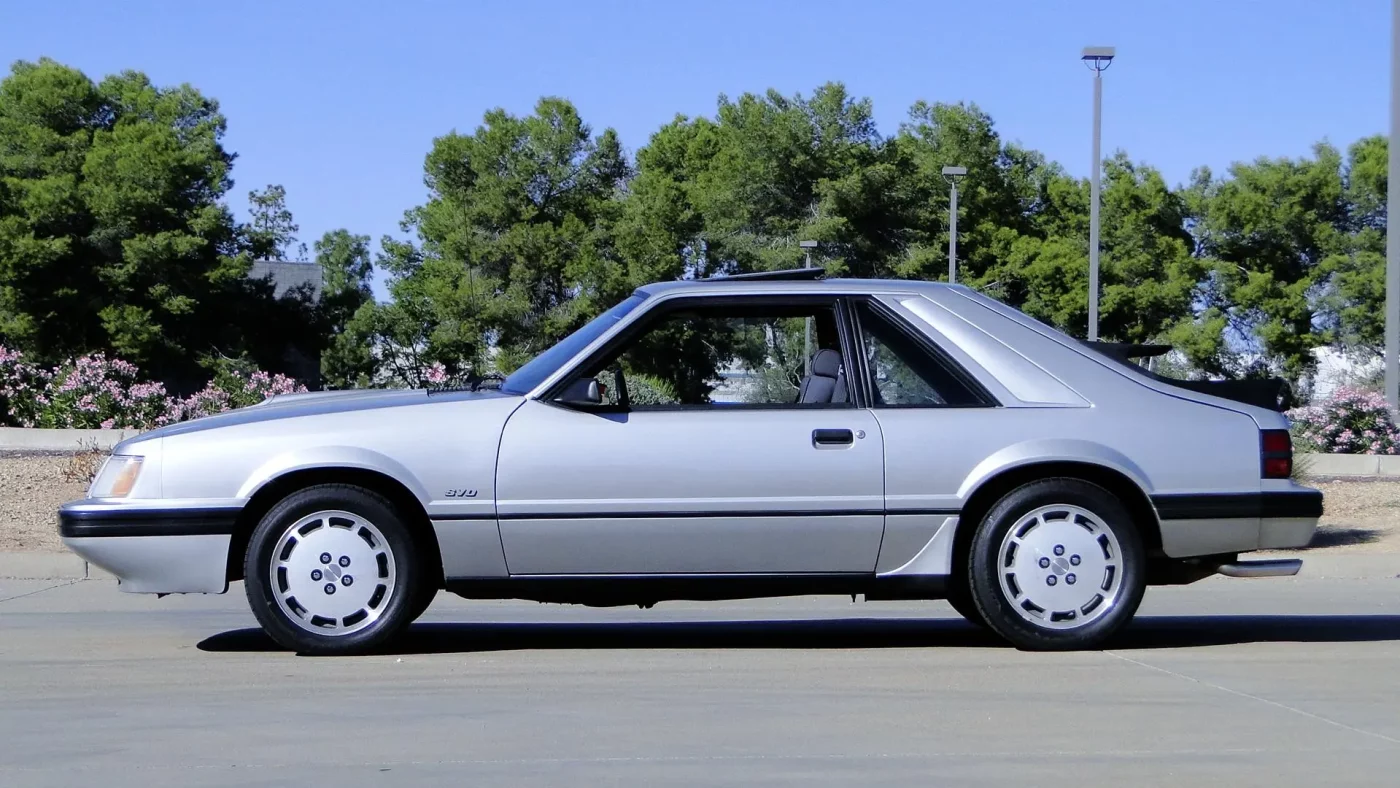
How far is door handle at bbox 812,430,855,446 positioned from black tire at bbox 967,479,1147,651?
0.67 m

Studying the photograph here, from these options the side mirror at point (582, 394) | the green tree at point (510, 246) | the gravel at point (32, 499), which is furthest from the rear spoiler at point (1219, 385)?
the green tree at point (510, 246)

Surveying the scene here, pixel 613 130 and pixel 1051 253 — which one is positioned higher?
pixel 613 130

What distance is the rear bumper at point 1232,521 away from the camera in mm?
6844

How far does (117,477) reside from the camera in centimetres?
A: 670

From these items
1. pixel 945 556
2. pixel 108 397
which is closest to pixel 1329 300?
pixel 108 397

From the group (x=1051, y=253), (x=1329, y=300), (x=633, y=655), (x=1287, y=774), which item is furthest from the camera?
(x=1051, y=253)

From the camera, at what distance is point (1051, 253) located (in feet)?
201

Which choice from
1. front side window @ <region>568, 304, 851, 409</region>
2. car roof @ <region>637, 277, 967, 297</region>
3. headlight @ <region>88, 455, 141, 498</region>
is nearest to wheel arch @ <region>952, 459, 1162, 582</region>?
front side window @ <region>568, 304, 851, 409</region>

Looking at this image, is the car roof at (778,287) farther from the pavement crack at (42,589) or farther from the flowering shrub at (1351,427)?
the flowering shrub at (1351,427)

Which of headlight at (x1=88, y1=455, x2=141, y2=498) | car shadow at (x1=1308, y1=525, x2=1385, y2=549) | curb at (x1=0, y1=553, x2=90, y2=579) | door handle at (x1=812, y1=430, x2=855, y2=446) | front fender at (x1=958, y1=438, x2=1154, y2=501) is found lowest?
curb at (x1=0, y1=553, x2=90, y2=579)

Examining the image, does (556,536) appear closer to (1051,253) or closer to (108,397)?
(108,397)

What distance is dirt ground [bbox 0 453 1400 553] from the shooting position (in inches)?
476

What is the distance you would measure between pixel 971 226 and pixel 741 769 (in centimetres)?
6077

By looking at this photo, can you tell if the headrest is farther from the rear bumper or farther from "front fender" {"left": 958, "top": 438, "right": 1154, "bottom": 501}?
the rear bumper
